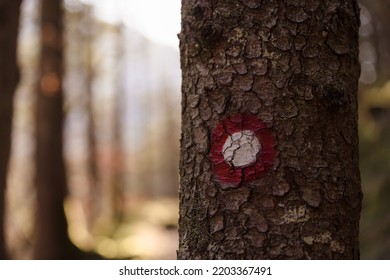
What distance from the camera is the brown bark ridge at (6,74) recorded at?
4871 millimetres

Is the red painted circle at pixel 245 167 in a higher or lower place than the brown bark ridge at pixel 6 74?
lower

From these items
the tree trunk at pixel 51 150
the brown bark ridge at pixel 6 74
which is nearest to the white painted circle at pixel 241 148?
the brown bark ridge at pixel 6 74

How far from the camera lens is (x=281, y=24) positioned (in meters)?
1.43

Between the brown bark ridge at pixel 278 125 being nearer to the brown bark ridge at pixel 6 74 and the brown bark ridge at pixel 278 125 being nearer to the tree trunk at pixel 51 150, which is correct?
the brown bark ridge at pixel 6 74

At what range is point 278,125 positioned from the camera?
4.59 ft

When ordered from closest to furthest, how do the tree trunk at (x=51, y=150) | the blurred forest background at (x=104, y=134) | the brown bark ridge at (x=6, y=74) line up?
the brown bark ridge at (x=6, y=74) → the blurred forest background at (x=104, y=134) → the tree trunk at (x=51, y=150)

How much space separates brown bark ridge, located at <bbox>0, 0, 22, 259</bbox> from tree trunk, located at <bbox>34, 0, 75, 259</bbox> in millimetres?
3918

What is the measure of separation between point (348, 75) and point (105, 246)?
40.0 ft

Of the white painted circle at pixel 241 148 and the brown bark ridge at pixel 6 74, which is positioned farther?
the brown bark ridge at pixel 6 74

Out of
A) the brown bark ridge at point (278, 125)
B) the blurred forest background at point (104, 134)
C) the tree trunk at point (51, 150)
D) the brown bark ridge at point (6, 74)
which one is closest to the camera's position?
the brown bark ridge at point (278, 125)

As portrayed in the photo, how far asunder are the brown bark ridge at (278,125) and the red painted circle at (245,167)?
Result: 1 centimetres

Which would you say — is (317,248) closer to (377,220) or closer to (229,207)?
(229,207)

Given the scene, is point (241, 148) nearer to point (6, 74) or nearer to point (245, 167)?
point (245, 167)

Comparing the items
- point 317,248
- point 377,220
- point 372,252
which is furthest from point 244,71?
point 377,220
